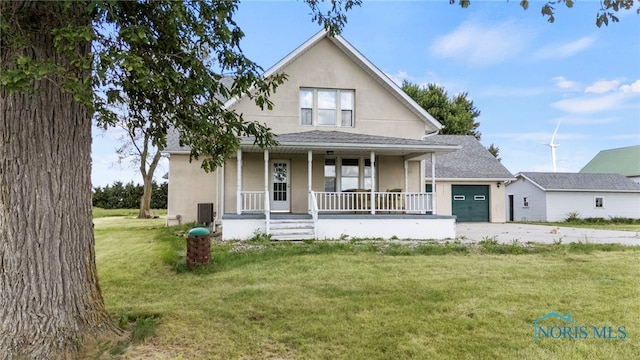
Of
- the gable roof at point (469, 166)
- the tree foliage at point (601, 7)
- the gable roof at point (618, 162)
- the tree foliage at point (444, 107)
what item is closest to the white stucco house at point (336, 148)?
the gable roof at point (469, 166)

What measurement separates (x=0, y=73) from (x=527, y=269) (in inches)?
312

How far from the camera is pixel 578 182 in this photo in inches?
901

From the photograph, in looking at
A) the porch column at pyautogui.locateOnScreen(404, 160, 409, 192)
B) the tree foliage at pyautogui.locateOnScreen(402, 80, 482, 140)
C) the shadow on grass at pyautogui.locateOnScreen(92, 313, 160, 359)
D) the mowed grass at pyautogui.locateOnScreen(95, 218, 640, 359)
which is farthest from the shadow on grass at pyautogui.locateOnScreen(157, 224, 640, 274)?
the tree foliage at pyautogui.locateOnScreen(402, 80, 482, 140)

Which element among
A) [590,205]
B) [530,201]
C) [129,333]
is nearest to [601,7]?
[129,333]

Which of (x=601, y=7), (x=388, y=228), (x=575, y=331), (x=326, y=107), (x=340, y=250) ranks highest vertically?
(x=326, y=107)

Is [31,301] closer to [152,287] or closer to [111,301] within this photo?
[111,301]

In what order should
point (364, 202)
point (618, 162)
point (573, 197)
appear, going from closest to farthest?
1. point (364, 202)
2. point (573, 197)
3. point (618, 162)

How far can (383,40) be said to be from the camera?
13742mm

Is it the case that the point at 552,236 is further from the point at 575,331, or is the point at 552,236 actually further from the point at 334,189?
the point at 575,331

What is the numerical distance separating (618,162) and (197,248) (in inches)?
1521

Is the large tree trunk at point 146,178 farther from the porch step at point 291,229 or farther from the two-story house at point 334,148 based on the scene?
the porch step at point 291,229

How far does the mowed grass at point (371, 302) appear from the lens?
362 centimetres

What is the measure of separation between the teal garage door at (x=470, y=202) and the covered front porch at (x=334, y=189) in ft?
15.0

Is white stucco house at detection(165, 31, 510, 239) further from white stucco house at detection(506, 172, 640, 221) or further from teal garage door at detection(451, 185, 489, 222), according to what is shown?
white stucco house at detection(506, 172, 640, 221)
